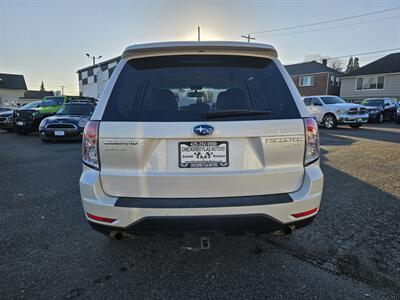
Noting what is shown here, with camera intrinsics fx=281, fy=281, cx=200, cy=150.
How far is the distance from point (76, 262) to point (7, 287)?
1.69 ft

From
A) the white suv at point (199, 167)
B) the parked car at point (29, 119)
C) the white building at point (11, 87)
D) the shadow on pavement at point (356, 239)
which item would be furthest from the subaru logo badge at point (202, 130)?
the white building at point (11, 87)

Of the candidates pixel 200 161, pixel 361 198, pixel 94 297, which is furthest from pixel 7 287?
pixel 361 198

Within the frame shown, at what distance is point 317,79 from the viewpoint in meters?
35.8

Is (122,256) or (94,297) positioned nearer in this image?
(94,297)

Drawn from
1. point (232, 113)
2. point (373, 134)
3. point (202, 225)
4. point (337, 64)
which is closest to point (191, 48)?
point (232, 113)

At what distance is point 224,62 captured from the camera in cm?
225

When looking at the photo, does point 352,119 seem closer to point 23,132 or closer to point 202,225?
point 202,225

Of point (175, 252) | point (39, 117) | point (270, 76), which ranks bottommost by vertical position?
point (175, 252)

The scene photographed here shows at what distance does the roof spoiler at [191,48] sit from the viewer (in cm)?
218

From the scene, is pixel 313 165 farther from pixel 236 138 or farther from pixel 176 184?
pixel 176 184

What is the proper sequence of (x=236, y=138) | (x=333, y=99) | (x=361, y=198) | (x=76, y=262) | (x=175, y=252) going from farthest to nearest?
(x=333, y=99) < (x=361, y=198) < (x=175, y=252) < (x=76, y=262) < (x=236, y=138)

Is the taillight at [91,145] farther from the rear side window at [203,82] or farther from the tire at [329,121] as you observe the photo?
the tire at [329,121]

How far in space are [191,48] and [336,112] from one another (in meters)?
14.5

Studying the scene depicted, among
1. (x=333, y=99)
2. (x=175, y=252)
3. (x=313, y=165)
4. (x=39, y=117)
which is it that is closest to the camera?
(x=313, y=165)
